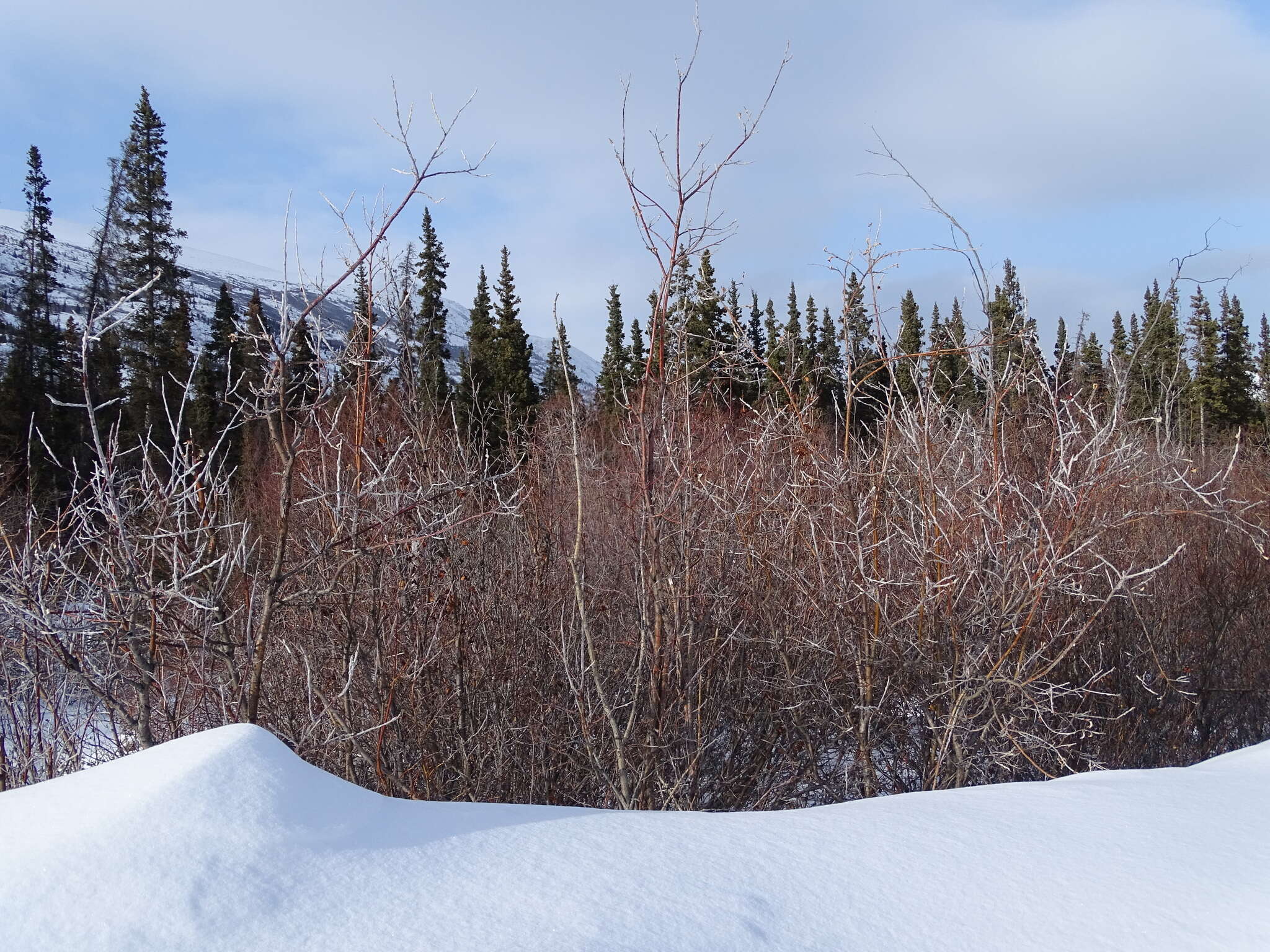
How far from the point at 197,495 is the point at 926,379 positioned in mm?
4019

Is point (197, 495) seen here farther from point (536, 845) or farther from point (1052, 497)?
point (1052, 497)

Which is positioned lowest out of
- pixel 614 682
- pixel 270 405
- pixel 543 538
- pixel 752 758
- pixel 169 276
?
pixel 752 758

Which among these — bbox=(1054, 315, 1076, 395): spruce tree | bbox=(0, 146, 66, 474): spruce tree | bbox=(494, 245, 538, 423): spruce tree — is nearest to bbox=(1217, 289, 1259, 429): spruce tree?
bbox=(494, 245, 538, 423): spruce tree

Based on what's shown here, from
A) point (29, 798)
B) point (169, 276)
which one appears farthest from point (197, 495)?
point (169, 276)

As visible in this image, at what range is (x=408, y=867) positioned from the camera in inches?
73.9

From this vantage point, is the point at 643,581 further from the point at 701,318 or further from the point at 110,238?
the point at 110,238

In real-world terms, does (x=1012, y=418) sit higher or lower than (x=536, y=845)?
higher

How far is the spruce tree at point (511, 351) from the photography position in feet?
102

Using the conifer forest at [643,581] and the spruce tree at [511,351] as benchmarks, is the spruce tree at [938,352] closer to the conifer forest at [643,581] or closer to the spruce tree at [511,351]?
the conifer forest at [643,581]

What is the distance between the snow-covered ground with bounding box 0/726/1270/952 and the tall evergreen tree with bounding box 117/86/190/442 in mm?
29157

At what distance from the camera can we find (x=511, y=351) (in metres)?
31.6

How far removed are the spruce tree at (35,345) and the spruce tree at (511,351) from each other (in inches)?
523

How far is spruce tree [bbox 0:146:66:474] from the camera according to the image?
2358 centimetres

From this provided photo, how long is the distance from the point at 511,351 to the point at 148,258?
12.5 metres
